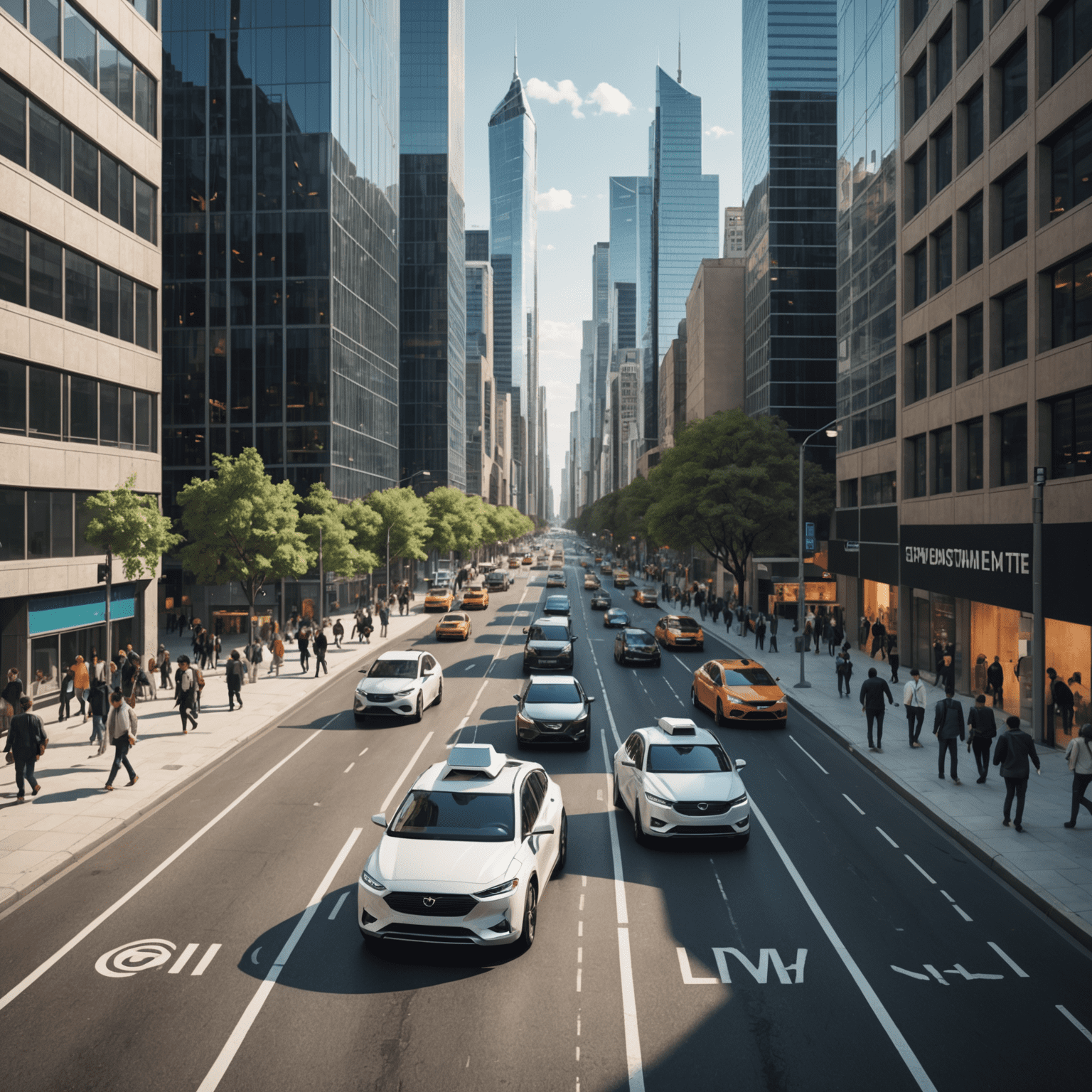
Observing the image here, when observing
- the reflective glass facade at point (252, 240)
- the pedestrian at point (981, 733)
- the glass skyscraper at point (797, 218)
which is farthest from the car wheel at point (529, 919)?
the glass skyscraper at point (797, 218)

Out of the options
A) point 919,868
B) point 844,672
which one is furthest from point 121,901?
point 844,672

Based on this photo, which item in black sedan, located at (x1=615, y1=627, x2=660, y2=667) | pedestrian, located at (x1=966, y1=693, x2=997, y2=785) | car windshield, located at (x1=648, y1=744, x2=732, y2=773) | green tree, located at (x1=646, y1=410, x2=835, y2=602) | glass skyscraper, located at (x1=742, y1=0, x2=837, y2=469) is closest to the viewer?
car windshield, located at (x1=648, y1=744, x2=732, y2=773)

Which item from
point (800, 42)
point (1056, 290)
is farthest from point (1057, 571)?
point (800, 42)

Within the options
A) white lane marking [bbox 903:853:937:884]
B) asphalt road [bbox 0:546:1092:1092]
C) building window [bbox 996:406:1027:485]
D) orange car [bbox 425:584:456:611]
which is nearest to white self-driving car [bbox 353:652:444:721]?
asphalt road [bbox 0:546:1092:1092]

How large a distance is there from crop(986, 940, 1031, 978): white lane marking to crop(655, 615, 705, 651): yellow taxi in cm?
2858

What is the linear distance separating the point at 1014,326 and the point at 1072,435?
5.15 m

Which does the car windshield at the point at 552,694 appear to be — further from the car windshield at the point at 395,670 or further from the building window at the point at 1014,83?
the building window at the point at 1014,83

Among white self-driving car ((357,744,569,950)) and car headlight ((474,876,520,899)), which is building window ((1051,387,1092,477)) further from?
car headlight ((474,876,520,899))

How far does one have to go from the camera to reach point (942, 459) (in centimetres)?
3011

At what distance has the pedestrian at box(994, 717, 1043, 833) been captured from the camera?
Answer: 1356 cm

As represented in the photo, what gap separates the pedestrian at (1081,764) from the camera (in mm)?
13336

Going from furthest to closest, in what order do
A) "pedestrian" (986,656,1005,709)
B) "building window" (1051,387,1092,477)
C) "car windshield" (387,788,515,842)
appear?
1. "pedestrian" (986,656,1005,709)
2. "building window" (1051,387,1092,477)
3. "car windshield" (387,788,515,842)

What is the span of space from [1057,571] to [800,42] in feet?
228

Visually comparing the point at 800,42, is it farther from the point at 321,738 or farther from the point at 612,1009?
the point at 612,1009
